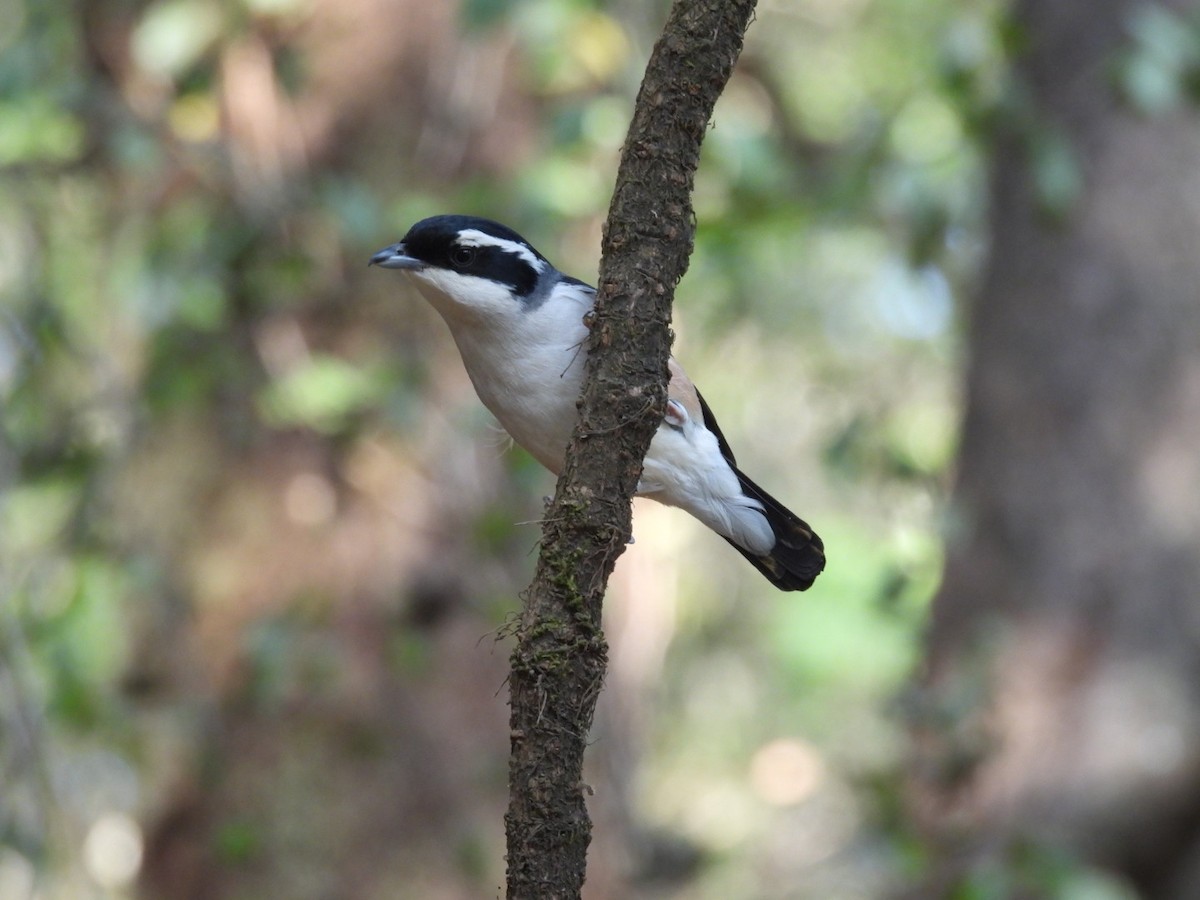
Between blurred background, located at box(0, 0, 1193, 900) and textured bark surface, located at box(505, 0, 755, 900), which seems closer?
textured bark surface, located at box(505, 0, 755, 900)

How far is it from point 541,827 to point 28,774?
3819mm

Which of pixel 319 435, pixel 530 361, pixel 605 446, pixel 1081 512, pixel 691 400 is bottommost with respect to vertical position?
pixel 605 446

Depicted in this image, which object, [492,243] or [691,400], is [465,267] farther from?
[691,400]

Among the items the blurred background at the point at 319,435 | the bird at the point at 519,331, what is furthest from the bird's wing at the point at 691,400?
the blurred background at the point at 319,435

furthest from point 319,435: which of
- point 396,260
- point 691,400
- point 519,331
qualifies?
point 519,331

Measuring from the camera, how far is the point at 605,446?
277 cm

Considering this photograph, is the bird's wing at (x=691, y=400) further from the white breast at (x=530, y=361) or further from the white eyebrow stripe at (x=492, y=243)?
the white eyebrow stripe at (x=492, y=243)

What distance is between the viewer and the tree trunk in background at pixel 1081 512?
240 inches

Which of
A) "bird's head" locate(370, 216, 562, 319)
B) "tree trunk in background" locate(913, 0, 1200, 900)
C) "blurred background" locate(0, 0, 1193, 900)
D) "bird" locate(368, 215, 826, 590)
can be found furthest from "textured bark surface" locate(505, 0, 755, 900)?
"tree trunk in background" locate(913, 0, 1200, 900)

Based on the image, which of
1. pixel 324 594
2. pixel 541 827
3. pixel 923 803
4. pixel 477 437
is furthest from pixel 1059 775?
pixel 541 827

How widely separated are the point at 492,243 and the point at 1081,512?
3903mm

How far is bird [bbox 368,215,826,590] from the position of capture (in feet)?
11.7

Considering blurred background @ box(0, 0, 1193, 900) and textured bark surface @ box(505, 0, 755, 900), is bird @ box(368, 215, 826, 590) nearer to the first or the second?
textured bark surface @ box(505, 0, 755, 900)

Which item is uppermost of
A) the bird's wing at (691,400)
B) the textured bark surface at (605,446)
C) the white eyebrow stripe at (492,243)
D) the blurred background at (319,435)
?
the blurred background at (319,435)
